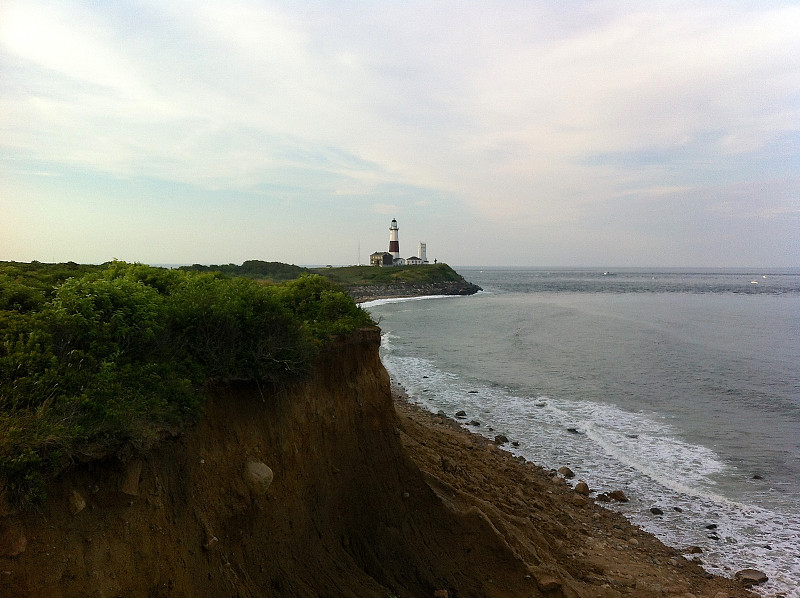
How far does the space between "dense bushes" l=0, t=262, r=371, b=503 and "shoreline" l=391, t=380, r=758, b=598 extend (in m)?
4.95

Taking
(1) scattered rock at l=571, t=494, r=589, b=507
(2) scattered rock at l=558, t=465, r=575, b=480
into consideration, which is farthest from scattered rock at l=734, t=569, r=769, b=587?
(2) scattered rock at l=558, t=465, r=575, b=480

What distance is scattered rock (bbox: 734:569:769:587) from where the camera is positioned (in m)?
12.2

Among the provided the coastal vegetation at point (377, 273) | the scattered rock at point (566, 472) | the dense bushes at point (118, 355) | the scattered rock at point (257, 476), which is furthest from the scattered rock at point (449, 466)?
the coastal vegetation at point (377, 273)

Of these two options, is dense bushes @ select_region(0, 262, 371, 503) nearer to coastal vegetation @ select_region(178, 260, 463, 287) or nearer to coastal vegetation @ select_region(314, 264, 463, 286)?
coastal vegetation @ select_region(178, 260, 463, 287)

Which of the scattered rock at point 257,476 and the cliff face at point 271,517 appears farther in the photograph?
the scattered rock at point 257,476

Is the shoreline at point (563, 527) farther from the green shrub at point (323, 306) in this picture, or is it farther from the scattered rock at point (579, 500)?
the green shrub at point (323, 306)

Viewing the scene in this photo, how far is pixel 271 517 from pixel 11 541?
382cm

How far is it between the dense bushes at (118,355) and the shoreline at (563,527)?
195 inches

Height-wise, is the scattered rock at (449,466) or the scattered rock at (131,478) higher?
the scattered rock at (131,478)

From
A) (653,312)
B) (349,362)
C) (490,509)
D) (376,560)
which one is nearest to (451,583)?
(376,560)

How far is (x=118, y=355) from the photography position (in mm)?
6945

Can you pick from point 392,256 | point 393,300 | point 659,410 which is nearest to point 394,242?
point 392,256

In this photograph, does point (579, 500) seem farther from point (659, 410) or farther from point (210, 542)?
point (659, 410)

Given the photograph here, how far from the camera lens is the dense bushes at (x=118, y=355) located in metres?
5.43
